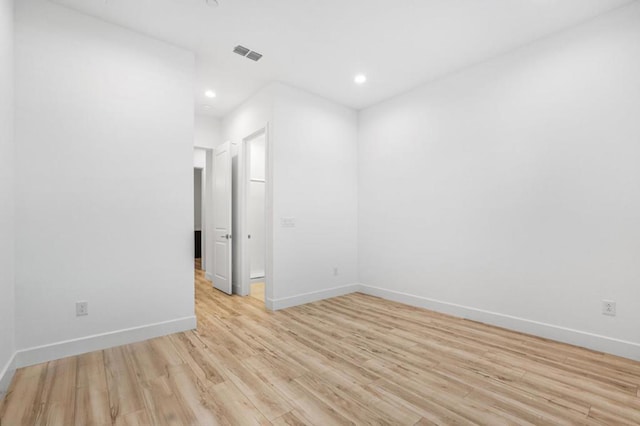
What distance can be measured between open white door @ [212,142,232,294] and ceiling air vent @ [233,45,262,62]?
1.57m

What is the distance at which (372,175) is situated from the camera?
470cm

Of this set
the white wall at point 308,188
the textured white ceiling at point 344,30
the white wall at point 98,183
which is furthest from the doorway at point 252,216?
the white wall at point 98,183

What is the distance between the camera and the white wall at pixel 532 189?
2.56 m

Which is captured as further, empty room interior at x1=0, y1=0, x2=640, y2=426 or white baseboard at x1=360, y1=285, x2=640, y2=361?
white baseboard at x1=360, y1=285, x2=640, y2=361

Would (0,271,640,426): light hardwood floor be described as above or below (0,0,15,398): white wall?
below

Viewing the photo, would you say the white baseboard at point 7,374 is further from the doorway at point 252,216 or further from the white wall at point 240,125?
the doorway at point 252,216

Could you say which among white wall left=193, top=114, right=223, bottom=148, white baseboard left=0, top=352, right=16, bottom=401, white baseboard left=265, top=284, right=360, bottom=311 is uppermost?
white wall left=193, top=114, right=223, bottom=148

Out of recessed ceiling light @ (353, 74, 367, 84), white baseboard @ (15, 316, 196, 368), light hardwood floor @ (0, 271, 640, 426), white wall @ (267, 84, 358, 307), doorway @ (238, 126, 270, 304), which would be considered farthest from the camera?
doorway @ (238, 126, 270, 304)

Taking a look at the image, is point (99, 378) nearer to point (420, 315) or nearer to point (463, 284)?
point (420, 315)

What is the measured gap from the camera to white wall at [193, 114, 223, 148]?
17.1ft

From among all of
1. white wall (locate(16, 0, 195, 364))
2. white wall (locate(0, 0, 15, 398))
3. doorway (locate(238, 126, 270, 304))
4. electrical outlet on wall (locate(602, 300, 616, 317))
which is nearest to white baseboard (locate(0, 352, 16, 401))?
white wall (locate(0, 0, 15, 398))

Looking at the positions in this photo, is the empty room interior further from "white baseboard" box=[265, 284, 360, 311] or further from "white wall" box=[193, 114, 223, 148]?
"white wall" box=[193, 114, 223, 148]

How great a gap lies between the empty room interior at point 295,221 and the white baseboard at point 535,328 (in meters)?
0.02

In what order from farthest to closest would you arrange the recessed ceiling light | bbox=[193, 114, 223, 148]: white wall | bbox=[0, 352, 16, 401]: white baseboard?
bbox=[193, 114, 223, 148]: white wall < the recessed ceiling light < bbox=[0, 352, 16, 401]: white baseboard
